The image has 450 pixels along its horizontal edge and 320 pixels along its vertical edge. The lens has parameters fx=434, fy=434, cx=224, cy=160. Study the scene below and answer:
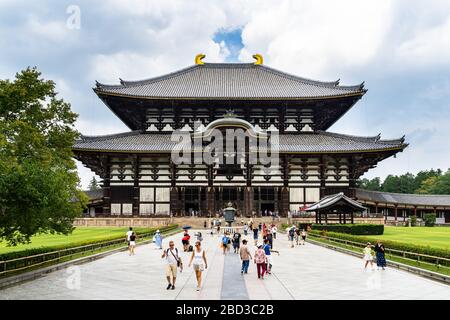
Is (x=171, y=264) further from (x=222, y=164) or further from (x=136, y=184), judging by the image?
(x=222, y=164)

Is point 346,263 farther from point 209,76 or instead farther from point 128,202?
point 209,76

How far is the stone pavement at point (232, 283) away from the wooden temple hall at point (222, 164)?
35.1 metres

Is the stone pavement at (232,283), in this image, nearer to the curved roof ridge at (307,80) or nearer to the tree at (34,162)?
the tree at (34,162)

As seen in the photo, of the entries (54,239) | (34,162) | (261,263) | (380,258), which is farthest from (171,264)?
(54,239)

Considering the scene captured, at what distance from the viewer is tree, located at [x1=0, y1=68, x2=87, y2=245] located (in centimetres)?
1505

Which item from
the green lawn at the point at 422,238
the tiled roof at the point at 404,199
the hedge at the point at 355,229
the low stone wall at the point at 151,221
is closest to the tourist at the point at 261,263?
the green lawn at the point at 422,238

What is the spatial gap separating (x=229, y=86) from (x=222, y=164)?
15.6 meters

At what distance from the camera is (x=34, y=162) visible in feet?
55.9

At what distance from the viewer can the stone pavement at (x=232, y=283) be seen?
1404cm

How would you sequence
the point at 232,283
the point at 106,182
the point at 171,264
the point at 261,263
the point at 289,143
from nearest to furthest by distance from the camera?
the point at 171,264
the point at 232,283
the point at 261,263
the point at 106,182
the point at 289,143

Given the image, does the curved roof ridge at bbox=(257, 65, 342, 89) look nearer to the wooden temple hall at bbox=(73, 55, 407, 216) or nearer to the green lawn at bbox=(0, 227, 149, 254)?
the wooden temple hall at bbox=(73, 55, 407, 216)

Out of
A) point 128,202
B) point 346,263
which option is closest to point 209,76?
point 128,202

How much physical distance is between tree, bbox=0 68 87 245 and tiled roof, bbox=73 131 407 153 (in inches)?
1423
